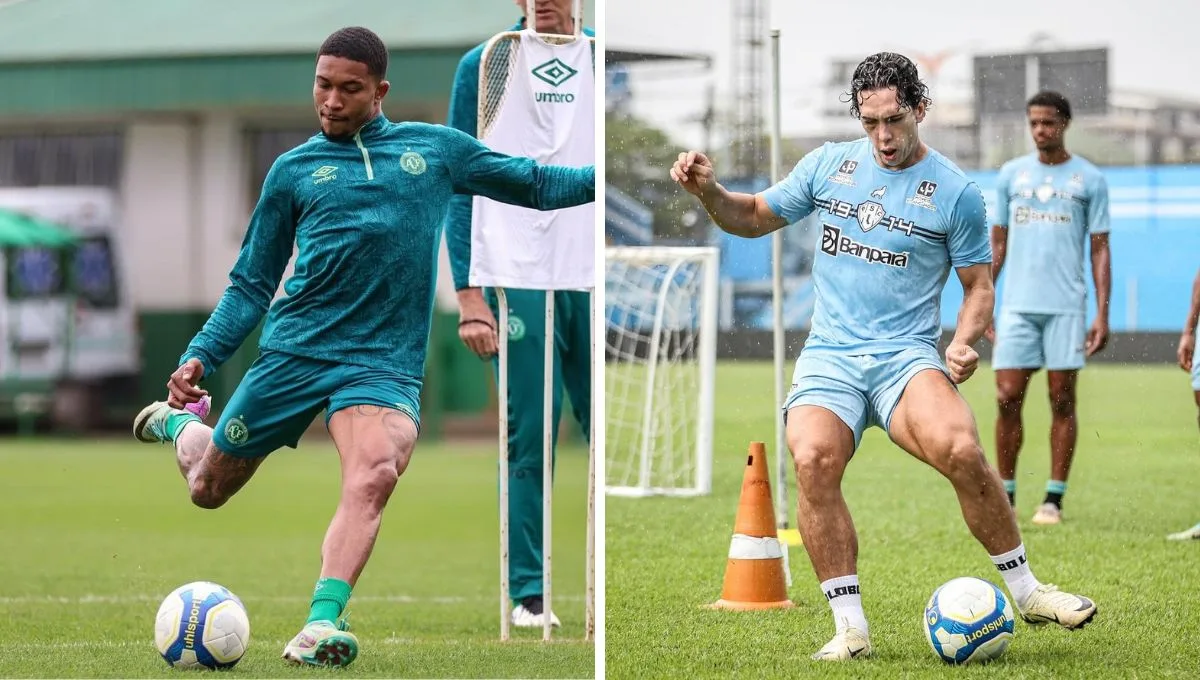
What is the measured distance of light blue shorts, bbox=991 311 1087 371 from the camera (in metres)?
8.90

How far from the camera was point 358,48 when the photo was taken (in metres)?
5.15

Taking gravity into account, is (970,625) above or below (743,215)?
below

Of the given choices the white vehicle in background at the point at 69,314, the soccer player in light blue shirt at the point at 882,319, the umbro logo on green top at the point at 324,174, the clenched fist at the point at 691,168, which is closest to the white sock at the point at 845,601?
the soccer player in light blue shirt at the point at 882,319

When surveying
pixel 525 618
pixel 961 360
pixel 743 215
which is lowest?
pixel 525 618

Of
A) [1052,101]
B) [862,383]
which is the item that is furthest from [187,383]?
[1052,101]

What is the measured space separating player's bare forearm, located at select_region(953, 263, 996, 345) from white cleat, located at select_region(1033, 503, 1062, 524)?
3.61m

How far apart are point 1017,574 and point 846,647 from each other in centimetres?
68

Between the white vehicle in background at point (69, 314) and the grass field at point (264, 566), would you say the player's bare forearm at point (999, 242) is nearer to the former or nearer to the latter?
the grass field at point (264, 566)

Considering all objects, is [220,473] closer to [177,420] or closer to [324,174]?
[177,420]

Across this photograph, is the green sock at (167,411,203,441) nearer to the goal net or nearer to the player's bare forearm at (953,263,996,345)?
the player's bare forearm at (953,263,996,345)

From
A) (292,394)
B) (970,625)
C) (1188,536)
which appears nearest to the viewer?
(970,625)

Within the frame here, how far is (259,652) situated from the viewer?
18.1ft

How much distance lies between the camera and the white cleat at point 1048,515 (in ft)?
28.3

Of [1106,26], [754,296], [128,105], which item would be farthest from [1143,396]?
[128,105]
